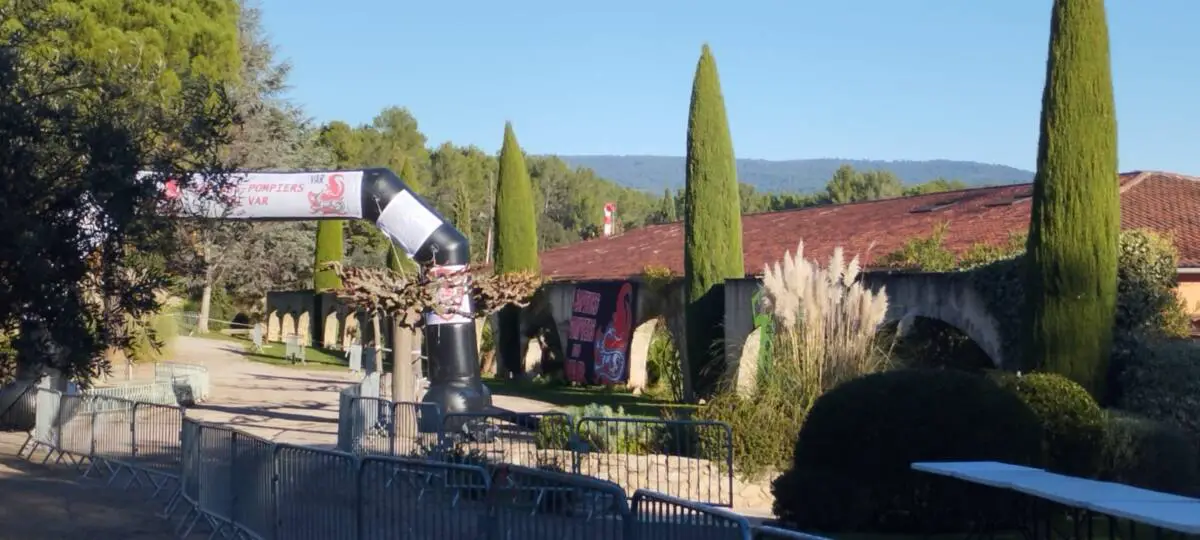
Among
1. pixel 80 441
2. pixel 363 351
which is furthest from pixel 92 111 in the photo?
pixel 363 351

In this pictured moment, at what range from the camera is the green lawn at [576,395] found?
27.3 metres

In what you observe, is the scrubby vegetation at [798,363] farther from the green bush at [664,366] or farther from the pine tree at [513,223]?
the pine tree at [513,223]

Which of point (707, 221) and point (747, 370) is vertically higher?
point (707, 221)

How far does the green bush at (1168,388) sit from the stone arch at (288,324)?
4373 cm

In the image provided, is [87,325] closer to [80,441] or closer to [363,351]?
[80,441]

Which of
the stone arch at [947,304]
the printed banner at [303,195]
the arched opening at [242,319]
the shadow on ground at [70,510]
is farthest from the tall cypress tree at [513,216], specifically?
the arched opening at [242,319]

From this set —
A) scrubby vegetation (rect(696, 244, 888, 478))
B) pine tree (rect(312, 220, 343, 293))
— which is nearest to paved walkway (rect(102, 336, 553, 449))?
scrubby vegetation (rect(696, 244, 888, 478))

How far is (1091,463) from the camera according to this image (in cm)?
1266

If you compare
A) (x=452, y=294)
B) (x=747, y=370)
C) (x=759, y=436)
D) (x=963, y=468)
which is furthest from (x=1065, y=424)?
(x=452, y=294)

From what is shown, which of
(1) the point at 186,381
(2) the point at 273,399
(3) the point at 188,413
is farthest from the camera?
(2) the point at 273,399

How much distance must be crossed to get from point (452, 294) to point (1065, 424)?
32.7 ft

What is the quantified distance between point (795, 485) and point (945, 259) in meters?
11.7

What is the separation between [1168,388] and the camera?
A: 16.6 metres

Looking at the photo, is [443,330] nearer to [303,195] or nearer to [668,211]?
[303,195]
